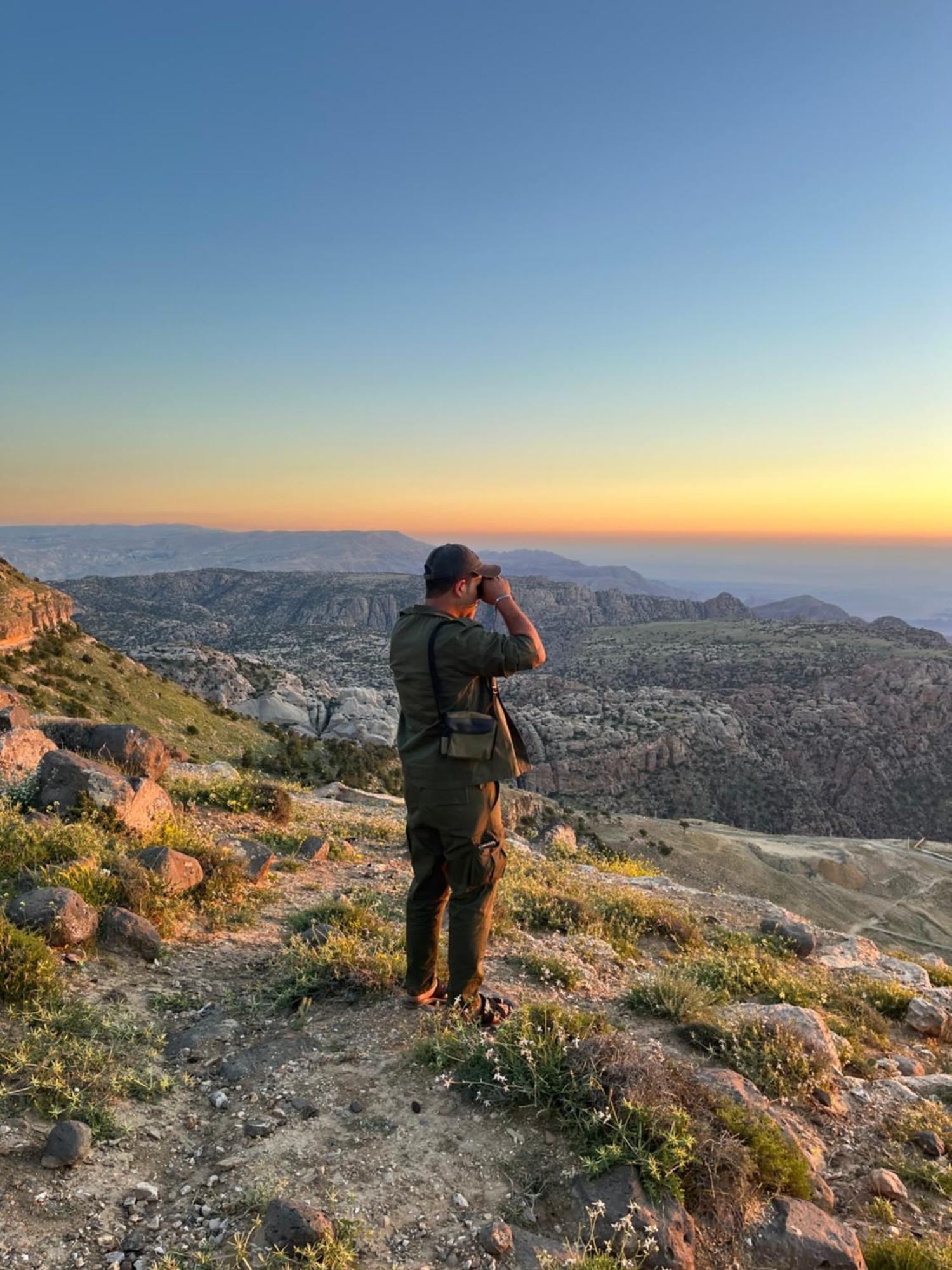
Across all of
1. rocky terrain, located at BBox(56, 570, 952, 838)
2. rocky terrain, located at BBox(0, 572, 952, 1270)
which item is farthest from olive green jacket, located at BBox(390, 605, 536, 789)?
rocky terrain, located at BBox(56, 570, 952, 838)

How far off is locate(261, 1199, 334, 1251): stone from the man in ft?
4.88

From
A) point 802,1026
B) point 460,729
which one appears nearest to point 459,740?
point 460,729

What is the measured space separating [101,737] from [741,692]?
80411 mm

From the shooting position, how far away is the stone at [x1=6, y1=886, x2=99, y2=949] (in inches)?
175

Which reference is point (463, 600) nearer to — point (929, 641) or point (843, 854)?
point (843, 854)

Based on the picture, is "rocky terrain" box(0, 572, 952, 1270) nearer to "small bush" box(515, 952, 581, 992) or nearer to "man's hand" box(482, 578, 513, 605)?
"small bush" box(515, 952, 581, 992)

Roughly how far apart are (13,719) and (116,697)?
18.7 metres

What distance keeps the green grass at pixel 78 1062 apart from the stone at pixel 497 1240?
5.90 feet

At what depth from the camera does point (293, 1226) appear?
2477mm

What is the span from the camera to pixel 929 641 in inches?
3696

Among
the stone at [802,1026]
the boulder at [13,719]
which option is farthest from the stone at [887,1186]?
the boulder at [13,719]

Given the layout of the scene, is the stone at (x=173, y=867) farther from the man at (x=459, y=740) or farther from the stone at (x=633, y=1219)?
the stone at (x=633, y=1219)

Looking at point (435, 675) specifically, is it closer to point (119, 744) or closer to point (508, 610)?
point (508, 610)

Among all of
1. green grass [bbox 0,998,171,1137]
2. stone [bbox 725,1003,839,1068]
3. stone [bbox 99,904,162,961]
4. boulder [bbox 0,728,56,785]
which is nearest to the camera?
green grass [bbox 0,998,171,1137]
